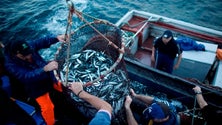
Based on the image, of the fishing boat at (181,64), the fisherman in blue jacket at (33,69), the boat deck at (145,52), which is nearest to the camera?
the fisherman in blue jacket at (33,69)

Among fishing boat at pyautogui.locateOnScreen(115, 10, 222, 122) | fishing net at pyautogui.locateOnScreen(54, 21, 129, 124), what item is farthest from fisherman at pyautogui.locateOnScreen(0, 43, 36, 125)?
fishing boat at pyautogui.locateOnScreen(115, 10, 222, 122)

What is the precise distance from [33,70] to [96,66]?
158 centimetres

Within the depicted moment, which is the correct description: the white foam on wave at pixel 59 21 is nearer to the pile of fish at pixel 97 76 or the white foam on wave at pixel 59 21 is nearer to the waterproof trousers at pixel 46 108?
the pile of fish at pixel 97 76

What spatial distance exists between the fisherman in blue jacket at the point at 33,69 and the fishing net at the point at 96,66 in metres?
0.37

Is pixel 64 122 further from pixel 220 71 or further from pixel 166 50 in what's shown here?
pixel 220 71

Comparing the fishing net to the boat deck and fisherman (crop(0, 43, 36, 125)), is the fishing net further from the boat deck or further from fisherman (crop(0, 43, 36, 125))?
the boat deck

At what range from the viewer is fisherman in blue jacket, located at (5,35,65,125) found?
3488 millimetres

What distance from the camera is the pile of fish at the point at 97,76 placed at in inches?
166

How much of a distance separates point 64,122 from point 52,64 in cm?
179

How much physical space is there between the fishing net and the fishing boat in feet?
3.53

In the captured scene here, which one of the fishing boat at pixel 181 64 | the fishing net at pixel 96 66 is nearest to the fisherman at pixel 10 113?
the fishing net at pixel 96 66

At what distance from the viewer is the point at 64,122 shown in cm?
450

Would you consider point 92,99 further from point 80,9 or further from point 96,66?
point 80,9

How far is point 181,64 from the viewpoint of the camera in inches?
240
